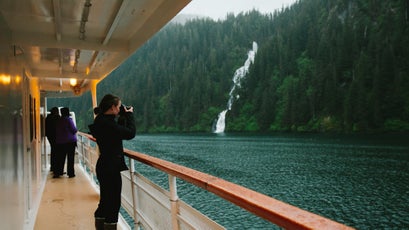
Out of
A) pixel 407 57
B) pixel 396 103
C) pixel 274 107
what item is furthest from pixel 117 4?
pixel 274 107

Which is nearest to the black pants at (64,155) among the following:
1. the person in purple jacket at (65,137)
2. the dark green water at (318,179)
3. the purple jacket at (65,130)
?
the person in purple jacket at (65,137)

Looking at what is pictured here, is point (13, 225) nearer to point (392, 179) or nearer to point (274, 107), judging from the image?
point (392, 179)

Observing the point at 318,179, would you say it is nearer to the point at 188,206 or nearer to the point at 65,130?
the point at 65,130

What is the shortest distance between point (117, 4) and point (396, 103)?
5720cm

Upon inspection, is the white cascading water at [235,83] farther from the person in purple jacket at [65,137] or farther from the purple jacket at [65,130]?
the purple jacket at [65,130]

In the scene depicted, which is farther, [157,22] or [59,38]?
[59,38]

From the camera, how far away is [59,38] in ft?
10.6

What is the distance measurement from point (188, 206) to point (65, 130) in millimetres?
4652

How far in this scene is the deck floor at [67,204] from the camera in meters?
3.45

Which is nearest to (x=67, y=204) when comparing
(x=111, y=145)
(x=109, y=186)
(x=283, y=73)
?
(x=109, y=186)

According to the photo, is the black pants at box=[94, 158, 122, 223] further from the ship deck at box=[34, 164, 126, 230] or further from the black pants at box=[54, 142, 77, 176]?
the black pants at box=[54, 142, 77, 176]

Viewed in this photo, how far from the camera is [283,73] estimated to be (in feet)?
251

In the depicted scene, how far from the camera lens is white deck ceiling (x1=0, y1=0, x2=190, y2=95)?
7.66ft

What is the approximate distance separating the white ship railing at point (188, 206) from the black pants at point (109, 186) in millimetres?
150
